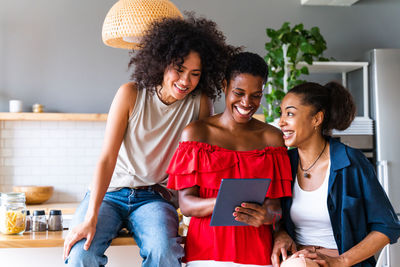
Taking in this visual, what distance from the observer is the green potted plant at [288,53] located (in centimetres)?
428

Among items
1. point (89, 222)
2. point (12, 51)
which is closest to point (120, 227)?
point (89, 222)

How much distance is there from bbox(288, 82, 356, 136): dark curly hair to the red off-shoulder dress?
30 cm

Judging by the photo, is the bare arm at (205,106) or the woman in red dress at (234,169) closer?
the woman in red dress at (234,169)

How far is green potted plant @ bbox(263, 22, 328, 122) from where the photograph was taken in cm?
428

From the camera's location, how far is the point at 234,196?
1.67 m

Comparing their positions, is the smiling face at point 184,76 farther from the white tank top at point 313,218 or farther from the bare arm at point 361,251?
the bare arm at point 361,251

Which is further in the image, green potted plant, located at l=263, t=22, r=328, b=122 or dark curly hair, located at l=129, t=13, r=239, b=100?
green potted plant, located at l=263, t=22, r=328, b=122

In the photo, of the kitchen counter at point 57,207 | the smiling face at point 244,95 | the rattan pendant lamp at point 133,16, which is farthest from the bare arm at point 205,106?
the kitchen counter at point 57,207

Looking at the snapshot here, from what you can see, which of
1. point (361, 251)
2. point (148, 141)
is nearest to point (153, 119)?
point (148, 141)

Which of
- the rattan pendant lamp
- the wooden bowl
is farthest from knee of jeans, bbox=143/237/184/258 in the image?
the wooden bowl

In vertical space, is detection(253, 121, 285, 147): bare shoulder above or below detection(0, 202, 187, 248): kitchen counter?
above

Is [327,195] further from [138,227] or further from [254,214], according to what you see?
[138,227]

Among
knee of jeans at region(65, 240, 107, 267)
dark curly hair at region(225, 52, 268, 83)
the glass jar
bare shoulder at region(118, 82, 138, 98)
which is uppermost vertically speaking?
dark curly hair at region(225, 52, 268, 83)

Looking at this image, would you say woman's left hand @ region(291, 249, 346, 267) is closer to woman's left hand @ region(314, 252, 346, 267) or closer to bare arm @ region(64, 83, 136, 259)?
woman's left hand @ region(314, 252, 346, 267)
